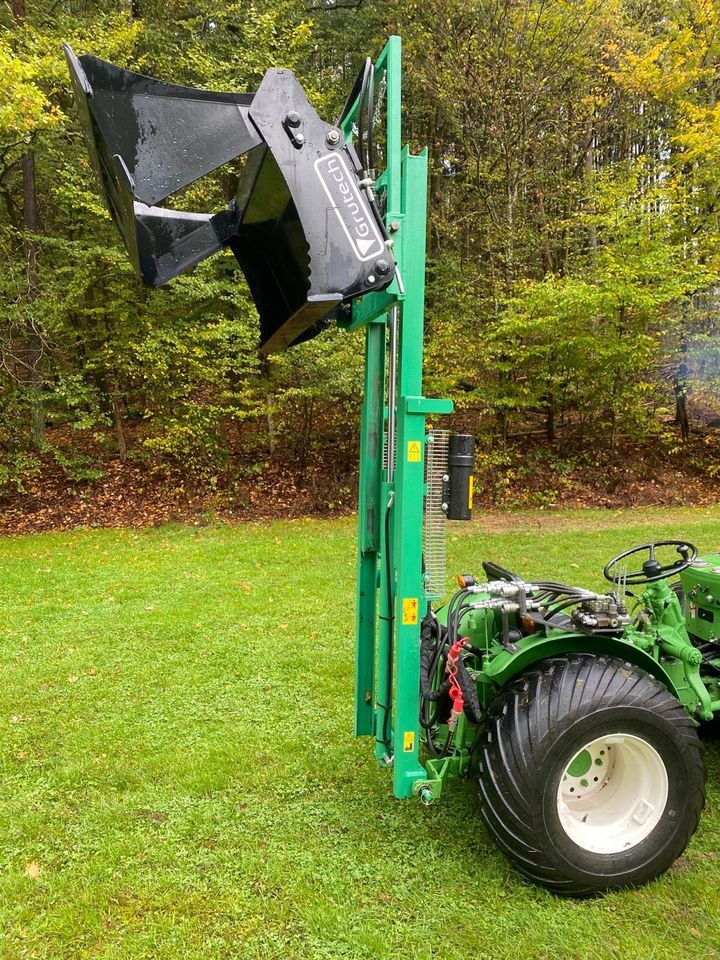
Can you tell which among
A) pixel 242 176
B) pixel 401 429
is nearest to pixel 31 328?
pixel 242 176

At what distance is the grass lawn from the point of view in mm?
2334

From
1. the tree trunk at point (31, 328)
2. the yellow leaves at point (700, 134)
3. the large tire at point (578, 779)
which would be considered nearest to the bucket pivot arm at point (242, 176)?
the large tire at point (578, 779)

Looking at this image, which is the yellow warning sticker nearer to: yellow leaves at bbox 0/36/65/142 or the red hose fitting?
the red hose fitting

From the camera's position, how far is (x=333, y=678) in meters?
4.49

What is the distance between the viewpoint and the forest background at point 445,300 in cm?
1066

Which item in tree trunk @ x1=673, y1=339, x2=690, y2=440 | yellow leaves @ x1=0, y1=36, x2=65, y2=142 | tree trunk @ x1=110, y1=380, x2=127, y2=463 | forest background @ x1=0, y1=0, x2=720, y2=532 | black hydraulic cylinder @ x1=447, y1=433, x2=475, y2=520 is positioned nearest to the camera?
black hydraulic cylinder @ x1=447, y1=433, x2=475, y2=520

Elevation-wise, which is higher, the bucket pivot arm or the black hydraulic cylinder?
the bucket pivot arm

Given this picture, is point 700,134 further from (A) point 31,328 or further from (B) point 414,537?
(B) point 414,537

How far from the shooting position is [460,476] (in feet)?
8.75

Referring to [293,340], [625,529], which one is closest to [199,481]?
[625,529]

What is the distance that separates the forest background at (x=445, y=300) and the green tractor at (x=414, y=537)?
7702mm

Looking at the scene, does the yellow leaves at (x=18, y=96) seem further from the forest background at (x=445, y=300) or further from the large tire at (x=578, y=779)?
the large tire at (x=578, y=779)

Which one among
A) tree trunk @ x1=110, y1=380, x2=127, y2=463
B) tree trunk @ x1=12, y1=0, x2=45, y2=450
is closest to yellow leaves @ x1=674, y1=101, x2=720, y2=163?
tree trunk @ x1=110, y1=380, x2=127, y2=463

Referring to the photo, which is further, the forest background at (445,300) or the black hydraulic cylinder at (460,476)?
the forest background at (445,300)
